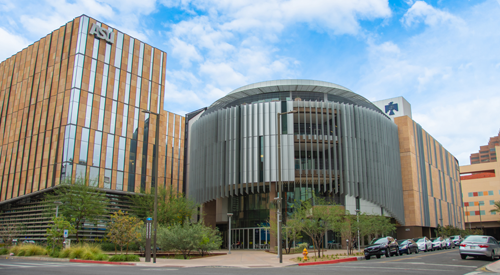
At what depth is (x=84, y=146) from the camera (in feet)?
150

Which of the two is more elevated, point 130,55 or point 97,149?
point 130,55

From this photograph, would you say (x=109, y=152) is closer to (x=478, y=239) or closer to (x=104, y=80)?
(x=104, y=80)

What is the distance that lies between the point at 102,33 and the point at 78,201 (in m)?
22.2

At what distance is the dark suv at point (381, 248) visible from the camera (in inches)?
1088

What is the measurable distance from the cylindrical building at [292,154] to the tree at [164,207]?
14.5 feet

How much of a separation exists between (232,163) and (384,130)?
2285cm

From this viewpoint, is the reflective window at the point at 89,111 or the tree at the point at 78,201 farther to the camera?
the reflective window at the point at 89,111

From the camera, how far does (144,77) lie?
53.8m

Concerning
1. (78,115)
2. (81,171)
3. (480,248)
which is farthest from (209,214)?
(480,248)

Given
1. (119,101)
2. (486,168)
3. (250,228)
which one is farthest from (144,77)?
(486,168)

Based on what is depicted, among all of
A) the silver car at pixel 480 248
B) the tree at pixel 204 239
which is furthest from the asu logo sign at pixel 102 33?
the silver car at pixel 480 248

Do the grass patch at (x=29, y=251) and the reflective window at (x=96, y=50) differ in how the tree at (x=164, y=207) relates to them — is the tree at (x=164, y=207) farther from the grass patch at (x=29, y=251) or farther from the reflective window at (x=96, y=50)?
the reflective window at (x=96, y=50)

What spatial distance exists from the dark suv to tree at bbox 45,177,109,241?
91.7 feet

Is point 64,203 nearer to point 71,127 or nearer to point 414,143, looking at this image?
point 71,127
